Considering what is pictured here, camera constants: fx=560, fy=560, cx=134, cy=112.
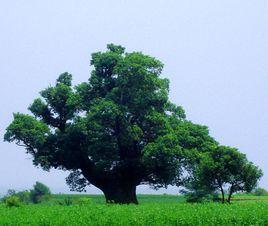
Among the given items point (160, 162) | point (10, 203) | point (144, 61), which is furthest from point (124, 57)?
point (10, 203)

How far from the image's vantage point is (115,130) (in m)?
49.0

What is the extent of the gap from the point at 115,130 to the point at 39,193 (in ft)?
77.3

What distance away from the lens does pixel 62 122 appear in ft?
172

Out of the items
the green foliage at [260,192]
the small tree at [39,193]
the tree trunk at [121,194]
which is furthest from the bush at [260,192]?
the tree trunk at [121,194]

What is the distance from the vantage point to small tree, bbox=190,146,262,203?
139 ft

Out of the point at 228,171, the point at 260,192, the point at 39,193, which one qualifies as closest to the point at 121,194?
the point at 228,171

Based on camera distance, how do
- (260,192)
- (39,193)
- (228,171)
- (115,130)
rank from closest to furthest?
1. (228,171)
2. (115,130)
3. (39,193)
4. (260,192)

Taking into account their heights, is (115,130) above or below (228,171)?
above

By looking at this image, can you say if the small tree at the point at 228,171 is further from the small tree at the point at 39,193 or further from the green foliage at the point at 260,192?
the green foliage at the point at 260,192

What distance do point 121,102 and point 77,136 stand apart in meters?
4.90

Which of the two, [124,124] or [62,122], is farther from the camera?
[62,122]

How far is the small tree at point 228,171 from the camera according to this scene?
139 feet

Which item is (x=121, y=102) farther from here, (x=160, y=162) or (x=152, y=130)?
(x=160, y=162)

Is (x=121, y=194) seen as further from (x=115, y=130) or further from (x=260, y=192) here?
(x=260, y=192)
